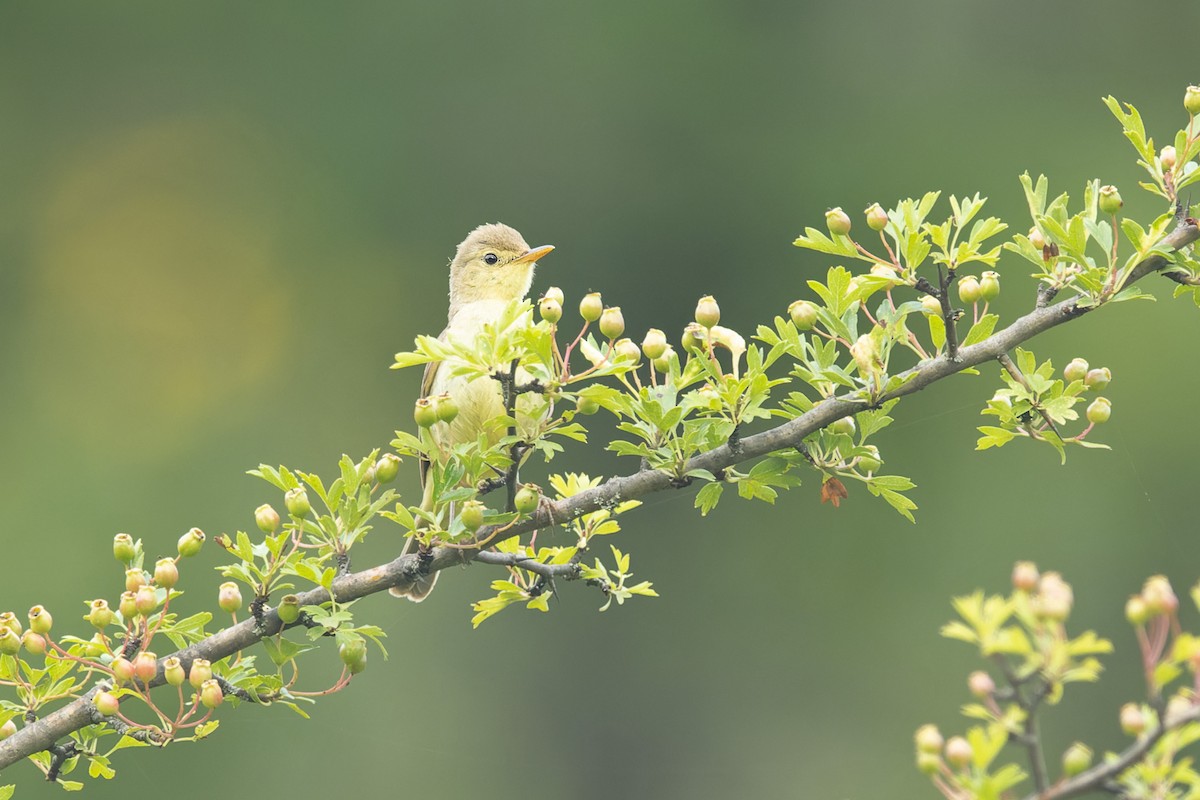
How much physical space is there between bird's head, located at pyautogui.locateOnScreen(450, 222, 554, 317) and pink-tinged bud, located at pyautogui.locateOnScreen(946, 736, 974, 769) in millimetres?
3644

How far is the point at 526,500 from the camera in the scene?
3191mm

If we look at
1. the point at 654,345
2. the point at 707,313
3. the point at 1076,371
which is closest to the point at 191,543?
the point at 654,345

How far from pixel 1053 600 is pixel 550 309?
1.37 meters

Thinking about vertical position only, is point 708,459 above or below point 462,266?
below

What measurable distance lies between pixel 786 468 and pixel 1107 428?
10752 millimetres

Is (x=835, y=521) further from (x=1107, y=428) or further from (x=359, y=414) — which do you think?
(x=359, y=414)

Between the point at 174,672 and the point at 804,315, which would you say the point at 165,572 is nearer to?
the point at 174,672

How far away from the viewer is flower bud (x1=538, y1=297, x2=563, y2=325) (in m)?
3.06

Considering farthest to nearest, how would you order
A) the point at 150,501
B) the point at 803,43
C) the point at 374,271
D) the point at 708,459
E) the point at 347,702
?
the point at 803,43, the point at 374,271, the point at 150,501, the point at 347,702, the point at 708,459

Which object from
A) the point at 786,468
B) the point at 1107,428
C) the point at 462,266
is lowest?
the point at 786,468

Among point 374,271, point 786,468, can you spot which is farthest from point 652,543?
point 786,468

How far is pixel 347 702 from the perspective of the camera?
42.1 ft

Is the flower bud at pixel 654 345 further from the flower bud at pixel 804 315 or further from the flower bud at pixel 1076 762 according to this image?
the flower bud at pixel 1076 762

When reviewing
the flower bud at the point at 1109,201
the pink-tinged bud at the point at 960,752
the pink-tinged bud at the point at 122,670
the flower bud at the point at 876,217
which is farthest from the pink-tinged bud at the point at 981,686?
the pink-tinged bud at the point at 122,670
